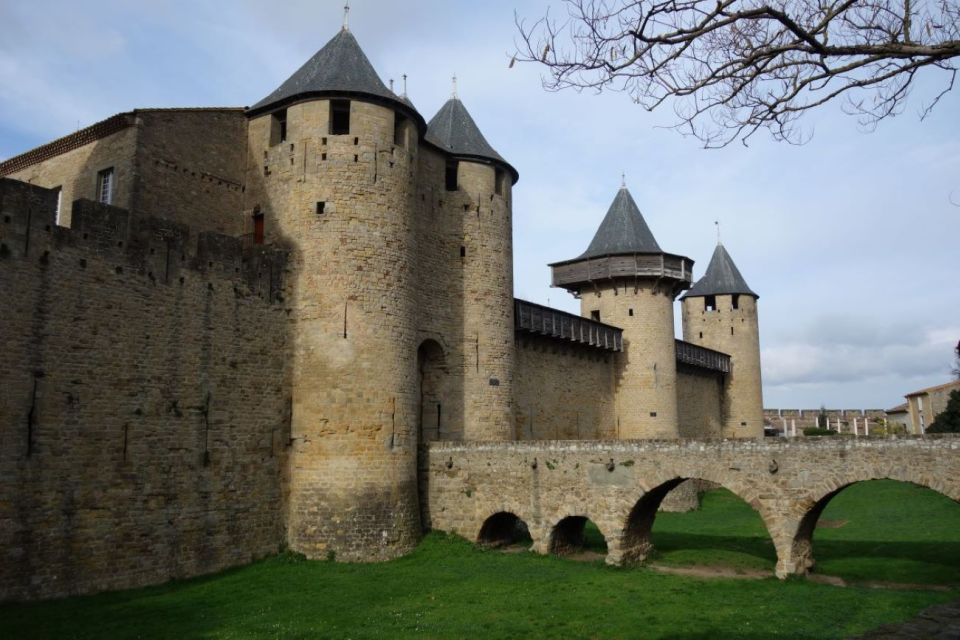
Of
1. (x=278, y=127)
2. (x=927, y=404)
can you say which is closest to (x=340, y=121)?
(x=278, y=127)

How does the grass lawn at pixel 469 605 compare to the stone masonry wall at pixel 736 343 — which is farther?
the stone masonry wall at pixel 736 343

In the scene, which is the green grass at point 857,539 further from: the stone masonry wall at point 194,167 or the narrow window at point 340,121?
the stone masonry wall at point 194,167

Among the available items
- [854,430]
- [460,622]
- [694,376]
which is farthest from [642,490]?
[854,430]

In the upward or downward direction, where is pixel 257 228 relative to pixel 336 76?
downward

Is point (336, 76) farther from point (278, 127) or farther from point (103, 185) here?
point (103, 185)

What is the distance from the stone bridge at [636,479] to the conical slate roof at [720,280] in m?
22.6

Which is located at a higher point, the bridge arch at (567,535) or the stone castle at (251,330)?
the stone castle at (251,330)

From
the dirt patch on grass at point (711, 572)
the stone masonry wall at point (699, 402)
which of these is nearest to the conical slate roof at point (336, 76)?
the dirt patch on grass at point (711, 572)

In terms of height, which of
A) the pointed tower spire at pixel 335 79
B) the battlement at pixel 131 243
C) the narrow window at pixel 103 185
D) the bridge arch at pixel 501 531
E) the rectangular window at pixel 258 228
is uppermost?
the pointed tower spire at pixel 335 79

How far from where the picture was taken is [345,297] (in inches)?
717

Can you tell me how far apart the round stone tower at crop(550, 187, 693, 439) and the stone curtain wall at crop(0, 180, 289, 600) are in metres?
16.2

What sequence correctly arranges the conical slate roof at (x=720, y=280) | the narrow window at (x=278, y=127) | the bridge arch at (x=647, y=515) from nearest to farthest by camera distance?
the bridge arch at (x=647, y=515)
the narrow window at (x=278, y=127)
the conical slate roof at (x=720, y=280)

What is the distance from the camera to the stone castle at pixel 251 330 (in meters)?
13.5

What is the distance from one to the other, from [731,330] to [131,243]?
31248mm
